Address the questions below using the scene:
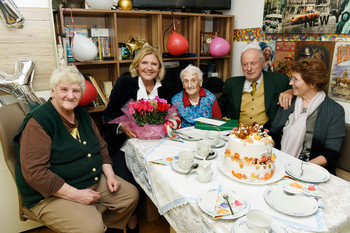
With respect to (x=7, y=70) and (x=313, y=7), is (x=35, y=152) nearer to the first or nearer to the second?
(x=7, y=70)

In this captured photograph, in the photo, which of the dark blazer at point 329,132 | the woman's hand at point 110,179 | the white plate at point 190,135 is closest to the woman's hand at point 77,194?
the woman's hand at point 110,179

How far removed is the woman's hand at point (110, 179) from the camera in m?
1.74

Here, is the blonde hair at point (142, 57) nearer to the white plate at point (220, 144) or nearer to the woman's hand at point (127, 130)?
the woman's hand at point (127, 130)

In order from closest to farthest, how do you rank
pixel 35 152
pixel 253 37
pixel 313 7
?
pixel 35 152
pixel 313 7
pixel 253 37

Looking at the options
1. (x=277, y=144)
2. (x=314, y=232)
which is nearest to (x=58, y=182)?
→ (x=314, y=232)

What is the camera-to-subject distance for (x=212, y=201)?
1082mm

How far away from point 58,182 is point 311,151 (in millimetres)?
1740

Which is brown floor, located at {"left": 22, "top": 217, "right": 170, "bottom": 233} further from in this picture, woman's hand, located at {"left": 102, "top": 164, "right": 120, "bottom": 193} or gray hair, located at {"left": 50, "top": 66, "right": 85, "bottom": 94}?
gray hair, located at {"left": 50, "top": 66, "right": 85, "bottom": 94}

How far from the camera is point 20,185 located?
5.09 feet

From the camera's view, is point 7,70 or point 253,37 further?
point 253,37

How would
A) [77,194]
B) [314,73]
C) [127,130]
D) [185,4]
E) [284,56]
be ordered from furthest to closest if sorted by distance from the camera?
[185,4] → [284,56] → [127,130] → [314,73] → [77,194]

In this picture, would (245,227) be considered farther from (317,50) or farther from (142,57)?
(317,50)

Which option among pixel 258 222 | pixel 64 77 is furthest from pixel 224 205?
pixel 64 77

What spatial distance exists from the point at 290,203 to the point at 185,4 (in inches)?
104
